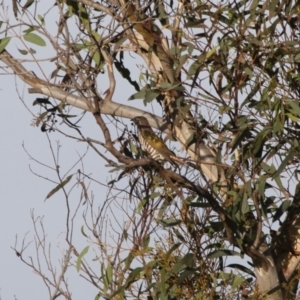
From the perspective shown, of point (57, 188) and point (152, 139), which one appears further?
point (152, 139)

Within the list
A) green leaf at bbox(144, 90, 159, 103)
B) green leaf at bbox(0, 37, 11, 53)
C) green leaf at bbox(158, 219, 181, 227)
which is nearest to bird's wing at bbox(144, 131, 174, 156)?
green leaf at bbox(144, 90, 159, 103)

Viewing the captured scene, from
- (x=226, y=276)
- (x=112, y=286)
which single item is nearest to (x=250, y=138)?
(x=226, y=276)

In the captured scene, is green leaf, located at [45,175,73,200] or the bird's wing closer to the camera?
green leaf, located at [45,175,73,200]

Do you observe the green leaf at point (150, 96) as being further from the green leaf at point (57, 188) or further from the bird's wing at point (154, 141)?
the green leaf at point (57, 188)

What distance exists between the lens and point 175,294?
2.57 m

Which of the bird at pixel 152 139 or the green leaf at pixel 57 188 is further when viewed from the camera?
the bird at pixel 152 139

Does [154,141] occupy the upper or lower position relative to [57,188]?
upper

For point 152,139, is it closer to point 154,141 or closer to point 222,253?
point 154,141

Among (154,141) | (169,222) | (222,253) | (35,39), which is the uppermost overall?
(35,39)

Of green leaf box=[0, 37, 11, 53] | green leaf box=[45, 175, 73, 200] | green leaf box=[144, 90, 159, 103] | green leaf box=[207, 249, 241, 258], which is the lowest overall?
green leaf box=[207, 249, 241, 258]

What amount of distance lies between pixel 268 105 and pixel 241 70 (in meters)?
0.18

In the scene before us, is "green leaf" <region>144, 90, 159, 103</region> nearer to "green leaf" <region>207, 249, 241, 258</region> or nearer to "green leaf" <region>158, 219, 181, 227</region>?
"green leaf" <region>158, 219, 181, 227</region>

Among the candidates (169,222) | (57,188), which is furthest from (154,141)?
(57,188)

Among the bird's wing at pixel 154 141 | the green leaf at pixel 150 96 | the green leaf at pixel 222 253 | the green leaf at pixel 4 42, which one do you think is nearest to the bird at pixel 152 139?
the bird's wing at pixel 154 141
